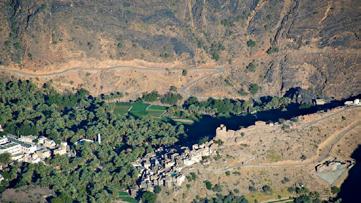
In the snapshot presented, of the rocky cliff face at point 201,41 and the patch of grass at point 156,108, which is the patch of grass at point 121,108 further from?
the rocky cliff face at point 201,41

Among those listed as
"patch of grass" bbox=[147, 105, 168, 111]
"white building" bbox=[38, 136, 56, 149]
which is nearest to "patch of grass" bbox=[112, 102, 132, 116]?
"patch of grass" bbox=[147, 105, 168, 111]

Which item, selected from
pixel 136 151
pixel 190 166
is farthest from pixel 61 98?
pixel 190 166

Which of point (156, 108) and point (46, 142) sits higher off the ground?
point (156, 108)

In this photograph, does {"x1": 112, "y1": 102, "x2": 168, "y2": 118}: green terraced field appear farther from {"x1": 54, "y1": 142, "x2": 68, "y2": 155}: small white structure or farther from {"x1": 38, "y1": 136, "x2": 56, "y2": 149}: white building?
{"x1": 38, "y1": 136, "x2": 56, "y2": 149}: white building

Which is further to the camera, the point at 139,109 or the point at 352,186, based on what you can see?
the point at 139,109

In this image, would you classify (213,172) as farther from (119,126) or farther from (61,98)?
(61,98)

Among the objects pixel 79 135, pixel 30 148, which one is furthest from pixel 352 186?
pixel 30 148

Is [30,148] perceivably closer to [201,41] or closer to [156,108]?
[156,108]
